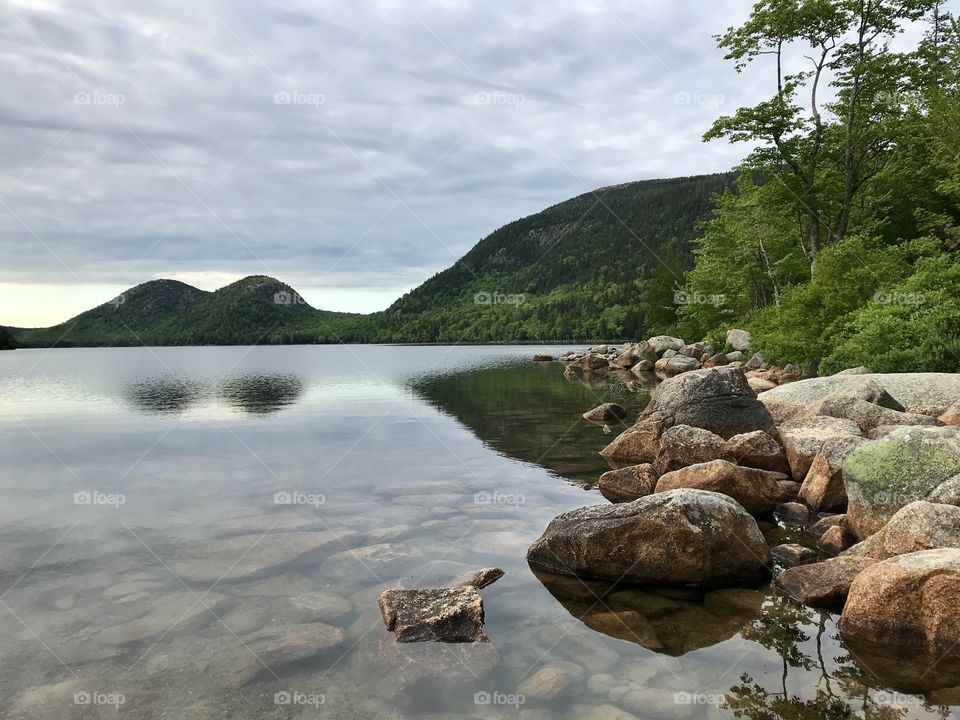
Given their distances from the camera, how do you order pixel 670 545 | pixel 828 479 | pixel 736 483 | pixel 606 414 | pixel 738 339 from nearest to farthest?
1. pixel 670 545
2. pixel 736 483
3. pixel 828 479
4. pixel 606 414
5. pixel 738 339

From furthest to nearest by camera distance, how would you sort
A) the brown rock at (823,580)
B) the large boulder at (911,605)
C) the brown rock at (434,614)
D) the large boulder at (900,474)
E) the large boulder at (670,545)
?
the large boulder at (900,474), the large boulder at (670,545), the brown rock at (823,580), the brown rock at (434,614), the large boulder at (911,605)

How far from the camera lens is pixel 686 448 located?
52.1ft

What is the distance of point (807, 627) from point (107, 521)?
1387cm

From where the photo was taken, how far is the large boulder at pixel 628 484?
48.5 feet

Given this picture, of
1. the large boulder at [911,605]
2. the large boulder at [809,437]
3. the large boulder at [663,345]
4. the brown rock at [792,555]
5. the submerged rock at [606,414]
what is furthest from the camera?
the large boulder at [663,345]

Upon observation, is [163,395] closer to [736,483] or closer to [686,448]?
[686,448]

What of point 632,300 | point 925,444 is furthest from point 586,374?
point 632,300

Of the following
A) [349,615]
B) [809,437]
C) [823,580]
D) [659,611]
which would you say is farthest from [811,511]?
[349,615]

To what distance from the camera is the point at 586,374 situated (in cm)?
5869

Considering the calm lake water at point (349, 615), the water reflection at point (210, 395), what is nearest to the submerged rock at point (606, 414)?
the calm lake water at point (349, 615)

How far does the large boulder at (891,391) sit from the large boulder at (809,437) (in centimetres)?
229

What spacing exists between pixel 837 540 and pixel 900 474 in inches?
60.4

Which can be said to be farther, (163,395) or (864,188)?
(163,395)

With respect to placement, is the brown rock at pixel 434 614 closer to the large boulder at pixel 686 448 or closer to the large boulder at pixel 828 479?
the large boulder at pixel 828 479
